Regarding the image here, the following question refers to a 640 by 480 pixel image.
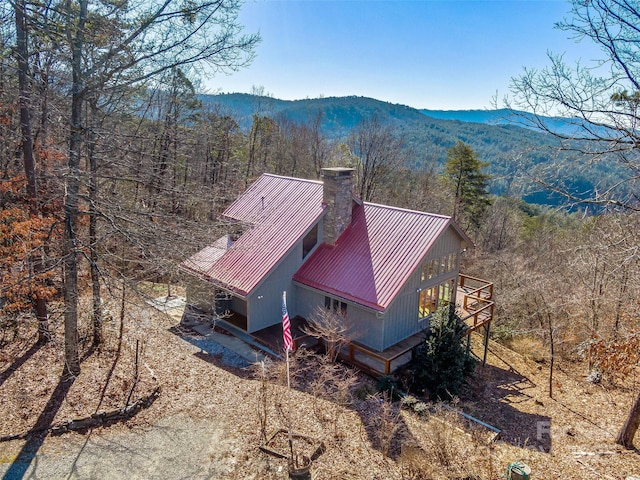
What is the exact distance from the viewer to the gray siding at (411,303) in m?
14.2

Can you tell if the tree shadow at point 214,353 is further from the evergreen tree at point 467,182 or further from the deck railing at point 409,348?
the evergreen tree at point 467,182

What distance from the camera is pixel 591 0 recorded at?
6434 millimetres

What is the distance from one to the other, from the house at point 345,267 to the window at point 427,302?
0.04 metres

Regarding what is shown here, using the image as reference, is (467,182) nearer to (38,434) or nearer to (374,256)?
(374,256)

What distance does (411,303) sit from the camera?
15.0 meters

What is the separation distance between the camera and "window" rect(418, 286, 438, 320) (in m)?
15.7

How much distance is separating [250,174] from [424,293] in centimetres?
2199

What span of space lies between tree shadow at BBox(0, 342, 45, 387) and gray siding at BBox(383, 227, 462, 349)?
10.3 m

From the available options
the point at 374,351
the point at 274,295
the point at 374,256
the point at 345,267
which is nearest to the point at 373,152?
the point at 374,256

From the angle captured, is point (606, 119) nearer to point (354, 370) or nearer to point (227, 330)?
point (354, 370)

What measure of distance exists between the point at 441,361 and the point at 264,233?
7.92 metres

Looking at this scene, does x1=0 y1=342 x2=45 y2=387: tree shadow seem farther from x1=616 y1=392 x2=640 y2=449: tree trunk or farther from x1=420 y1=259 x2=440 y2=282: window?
x1=616 y1=392 x2=640 y2=449: tree trunk

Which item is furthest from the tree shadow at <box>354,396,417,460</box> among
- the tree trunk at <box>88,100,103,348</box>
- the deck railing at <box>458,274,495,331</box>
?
the tree trunk at <box>88,100,103,348</box>

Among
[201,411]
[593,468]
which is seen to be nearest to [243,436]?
[201,411]
